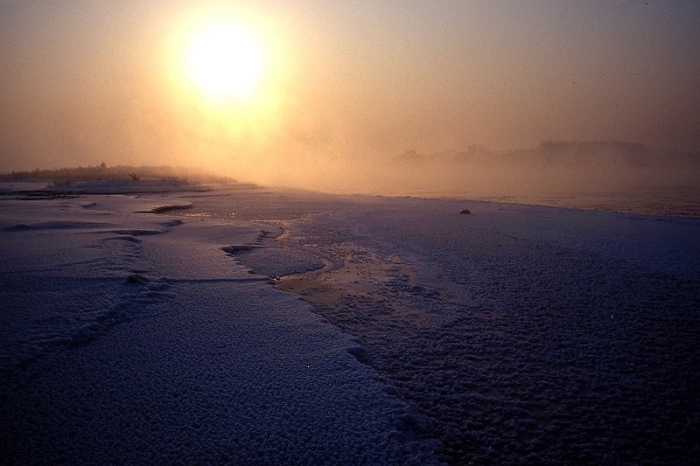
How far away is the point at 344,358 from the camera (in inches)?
96.1

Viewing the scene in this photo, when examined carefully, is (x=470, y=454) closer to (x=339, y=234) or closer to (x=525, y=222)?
(x=339, y=234)

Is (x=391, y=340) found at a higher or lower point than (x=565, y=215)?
lower

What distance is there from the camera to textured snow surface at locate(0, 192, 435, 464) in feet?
5.40

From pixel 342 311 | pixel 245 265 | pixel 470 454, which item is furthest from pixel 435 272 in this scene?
pixel 470 454

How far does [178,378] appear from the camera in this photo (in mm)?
Answer: 2156

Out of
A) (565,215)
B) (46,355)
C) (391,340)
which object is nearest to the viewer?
(46,355)

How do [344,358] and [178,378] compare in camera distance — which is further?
[344,358]

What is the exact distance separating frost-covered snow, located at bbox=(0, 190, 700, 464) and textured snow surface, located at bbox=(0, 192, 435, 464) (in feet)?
0.03

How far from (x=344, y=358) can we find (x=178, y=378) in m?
0.97

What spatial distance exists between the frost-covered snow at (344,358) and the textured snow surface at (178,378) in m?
0.01

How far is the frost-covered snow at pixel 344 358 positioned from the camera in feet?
5.63

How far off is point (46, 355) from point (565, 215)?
10.4 metres

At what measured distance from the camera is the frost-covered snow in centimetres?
172

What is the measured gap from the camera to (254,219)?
9930 millimetres
